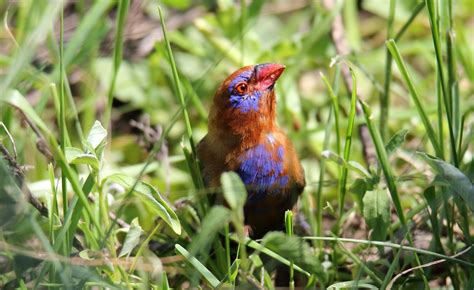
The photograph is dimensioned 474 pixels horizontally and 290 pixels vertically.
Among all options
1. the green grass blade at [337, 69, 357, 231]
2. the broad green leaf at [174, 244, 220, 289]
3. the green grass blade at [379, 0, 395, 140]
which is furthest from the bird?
the broad green leaf at [174, 244, 220, 289]

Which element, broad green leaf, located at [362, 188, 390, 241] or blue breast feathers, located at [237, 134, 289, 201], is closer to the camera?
broad green leaf, located at [362, 188, 390, 241]

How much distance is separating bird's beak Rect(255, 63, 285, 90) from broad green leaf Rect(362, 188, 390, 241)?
0.73 m

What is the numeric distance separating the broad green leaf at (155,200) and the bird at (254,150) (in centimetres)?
47

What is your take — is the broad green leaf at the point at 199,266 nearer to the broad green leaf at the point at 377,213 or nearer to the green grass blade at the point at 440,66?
the broad green leaf at the point at 377,213

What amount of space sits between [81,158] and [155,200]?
10.3 inches

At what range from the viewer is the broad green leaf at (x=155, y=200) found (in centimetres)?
263

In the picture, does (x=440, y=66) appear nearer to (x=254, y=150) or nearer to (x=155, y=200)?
(x=254, y=150)

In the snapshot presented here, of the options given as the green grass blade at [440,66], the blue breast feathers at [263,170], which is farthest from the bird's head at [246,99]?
the green grass blade at [440,66]

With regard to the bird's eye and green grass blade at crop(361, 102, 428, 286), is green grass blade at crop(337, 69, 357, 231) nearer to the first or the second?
green grass blade at crop(361, 102, 428, 286)

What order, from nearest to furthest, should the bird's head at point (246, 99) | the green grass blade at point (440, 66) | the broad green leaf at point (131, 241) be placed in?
the broad green leaf at point (131, 241) → the green grass blade at point (440, 66) → the bird's head at point (246, 99)

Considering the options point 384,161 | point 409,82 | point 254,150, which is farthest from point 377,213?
point 254,150

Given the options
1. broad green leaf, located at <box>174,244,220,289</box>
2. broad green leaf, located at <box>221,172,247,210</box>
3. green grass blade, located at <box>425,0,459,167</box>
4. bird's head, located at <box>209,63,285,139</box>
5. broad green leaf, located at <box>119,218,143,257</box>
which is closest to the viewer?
broad green leaf, located at <box>221,172,247,210</box>

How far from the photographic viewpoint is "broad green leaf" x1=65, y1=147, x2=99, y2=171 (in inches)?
102

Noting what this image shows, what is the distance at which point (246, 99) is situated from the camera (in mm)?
3348
